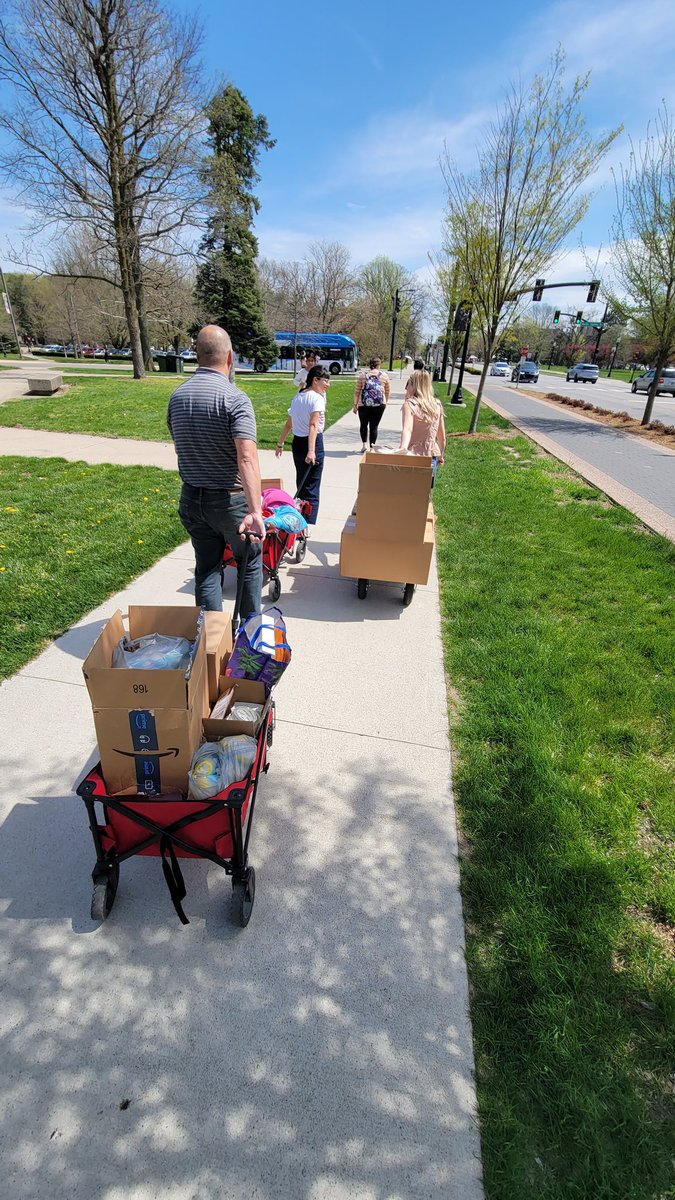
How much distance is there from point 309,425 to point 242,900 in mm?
4461

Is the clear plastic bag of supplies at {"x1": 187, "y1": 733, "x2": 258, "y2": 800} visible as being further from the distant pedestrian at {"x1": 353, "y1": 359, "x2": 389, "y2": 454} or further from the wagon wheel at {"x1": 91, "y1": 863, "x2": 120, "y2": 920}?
the distant pedestrian at {"x1": 353, "y1": 359, "x2": 389, "y2": 454}

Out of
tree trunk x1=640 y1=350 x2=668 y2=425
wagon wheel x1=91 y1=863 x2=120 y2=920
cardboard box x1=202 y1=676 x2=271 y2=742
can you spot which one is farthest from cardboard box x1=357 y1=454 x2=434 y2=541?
tree trunk x1=640 y1=350 x2=668 y2=425

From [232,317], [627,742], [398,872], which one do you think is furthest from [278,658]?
[232,317]

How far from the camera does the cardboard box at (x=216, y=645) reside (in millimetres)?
2348

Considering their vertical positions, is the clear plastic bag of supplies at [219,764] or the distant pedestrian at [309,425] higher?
→ the distant pedestrian at [309,425]

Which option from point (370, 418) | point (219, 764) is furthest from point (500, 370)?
point (219, 764)

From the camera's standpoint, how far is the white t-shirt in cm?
540

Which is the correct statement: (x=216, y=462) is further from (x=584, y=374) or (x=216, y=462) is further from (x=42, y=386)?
(x=584, y=374)

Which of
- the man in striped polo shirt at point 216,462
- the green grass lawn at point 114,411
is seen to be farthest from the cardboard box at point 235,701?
the green grass lawn at point 114,411

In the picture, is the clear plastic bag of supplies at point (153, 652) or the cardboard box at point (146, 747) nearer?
the cardboard box at point (146, 747)

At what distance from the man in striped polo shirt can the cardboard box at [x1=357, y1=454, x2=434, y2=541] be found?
1.42 metres

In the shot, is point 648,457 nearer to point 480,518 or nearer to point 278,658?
point 480,518

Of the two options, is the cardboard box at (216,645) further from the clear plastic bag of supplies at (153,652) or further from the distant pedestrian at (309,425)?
the distant pedestrian at (309,425)

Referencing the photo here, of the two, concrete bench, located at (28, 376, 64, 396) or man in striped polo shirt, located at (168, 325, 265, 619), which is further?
concrete bench, located at (28, 376, 64, 396)
